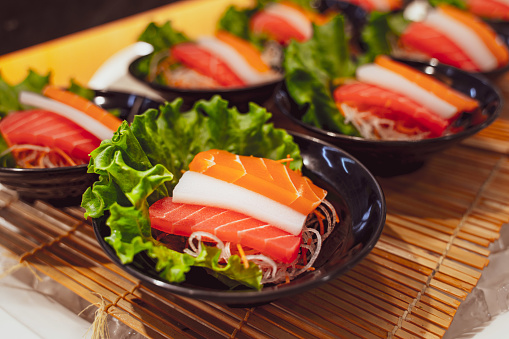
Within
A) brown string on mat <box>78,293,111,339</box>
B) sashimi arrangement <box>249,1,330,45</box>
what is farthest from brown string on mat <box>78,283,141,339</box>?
sashimi arrangement <box>249,1,330,45</box>

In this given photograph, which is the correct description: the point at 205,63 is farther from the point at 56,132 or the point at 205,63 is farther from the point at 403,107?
the point at 403,107

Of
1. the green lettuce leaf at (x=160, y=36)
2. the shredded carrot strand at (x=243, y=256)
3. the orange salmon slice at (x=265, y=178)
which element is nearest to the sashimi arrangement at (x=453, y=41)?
the green lettuce leaf at (x=160, y=36)

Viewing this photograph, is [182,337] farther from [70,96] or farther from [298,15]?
[298,15]

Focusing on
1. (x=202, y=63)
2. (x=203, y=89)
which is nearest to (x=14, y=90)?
(x=203, y=89)

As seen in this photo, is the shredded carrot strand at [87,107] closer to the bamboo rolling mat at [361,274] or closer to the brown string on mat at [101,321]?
the bamboo rolling mat at [361,274]

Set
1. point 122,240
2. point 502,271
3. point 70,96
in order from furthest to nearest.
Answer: point 70,96 → point 502,271 → point 122,240

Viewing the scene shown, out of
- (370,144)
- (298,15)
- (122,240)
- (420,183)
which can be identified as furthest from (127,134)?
(298,15)
